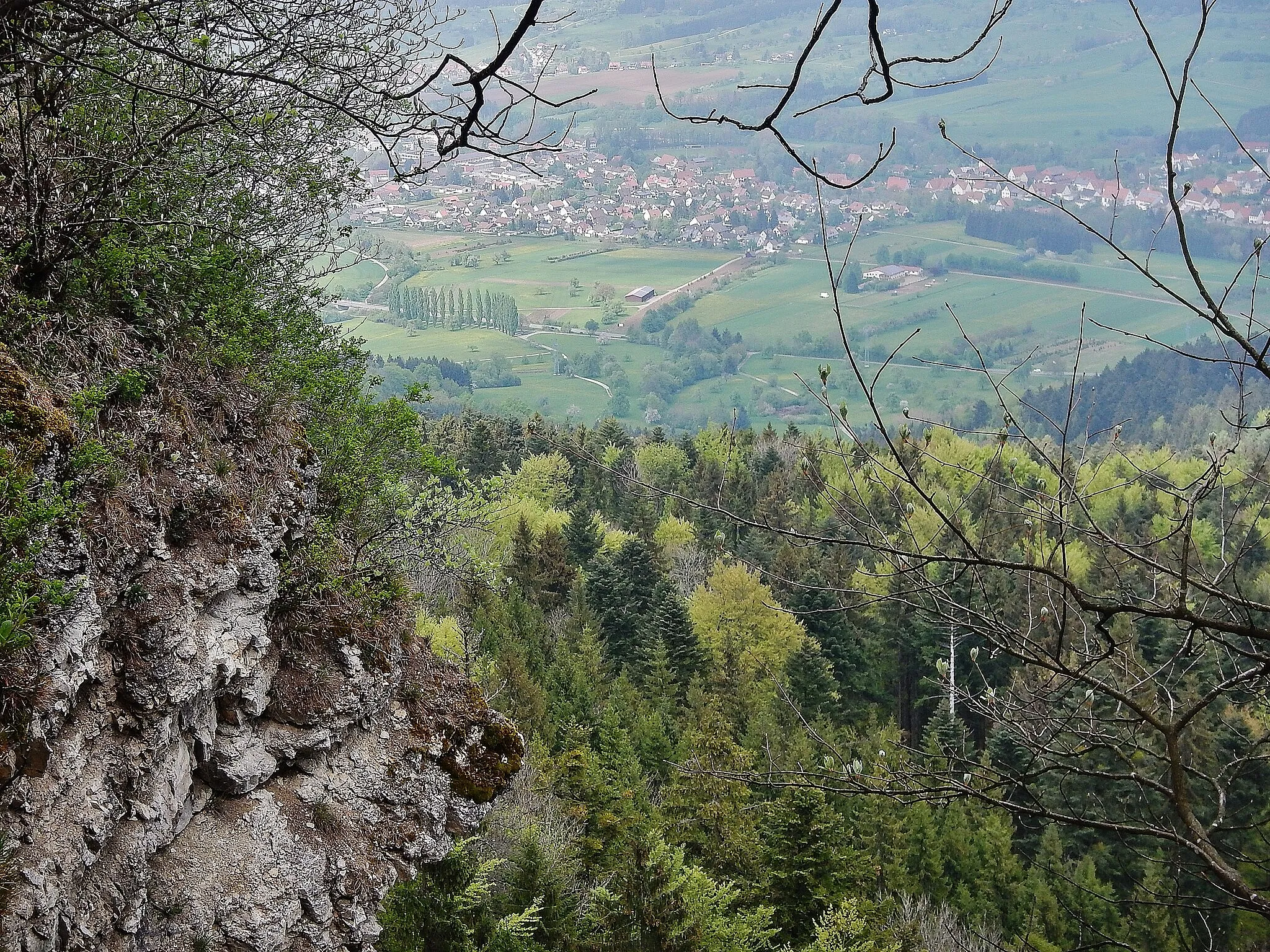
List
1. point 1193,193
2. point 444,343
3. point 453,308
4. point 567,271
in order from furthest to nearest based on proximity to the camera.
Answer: point 567,271 → point 1193,193 → point 453,308 → point 444,343

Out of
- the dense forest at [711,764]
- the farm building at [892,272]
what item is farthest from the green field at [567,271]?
the dense forest at [711,764]

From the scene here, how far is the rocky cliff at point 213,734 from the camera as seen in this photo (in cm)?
493

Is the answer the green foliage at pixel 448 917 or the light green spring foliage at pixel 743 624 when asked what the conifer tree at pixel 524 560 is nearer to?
the light green spring foliage at pixel 743 624

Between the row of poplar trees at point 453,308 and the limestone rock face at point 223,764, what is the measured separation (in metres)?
125

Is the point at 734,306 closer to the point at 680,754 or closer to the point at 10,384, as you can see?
the point at 680,754


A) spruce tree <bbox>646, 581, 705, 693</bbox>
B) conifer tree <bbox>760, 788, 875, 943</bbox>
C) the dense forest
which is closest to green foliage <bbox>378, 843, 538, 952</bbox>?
the dense forest

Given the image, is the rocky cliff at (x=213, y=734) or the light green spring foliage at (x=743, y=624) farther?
the light green spring foliage at (x=743, y=624)

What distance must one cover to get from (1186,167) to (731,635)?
185024mm

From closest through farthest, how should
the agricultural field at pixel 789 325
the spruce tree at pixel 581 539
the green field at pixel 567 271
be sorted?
the spruce tree at pixel 581 539 → the agricultural field at pixel 789 325 → the green field at pixel 567 271

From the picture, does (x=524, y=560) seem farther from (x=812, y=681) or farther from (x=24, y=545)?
(x=24, y=545)

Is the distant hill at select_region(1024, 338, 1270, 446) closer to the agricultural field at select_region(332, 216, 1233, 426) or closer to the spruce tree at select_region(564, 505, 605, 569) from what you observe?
the agricultural field at select_region(332, 216, 1233, 426)

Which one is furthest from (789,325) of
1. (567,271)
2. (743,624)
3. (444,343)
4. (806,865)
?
(806,865)

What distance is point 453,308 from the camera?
13300 centimetres

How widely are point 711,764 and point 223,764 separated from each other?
4460 millimetres
